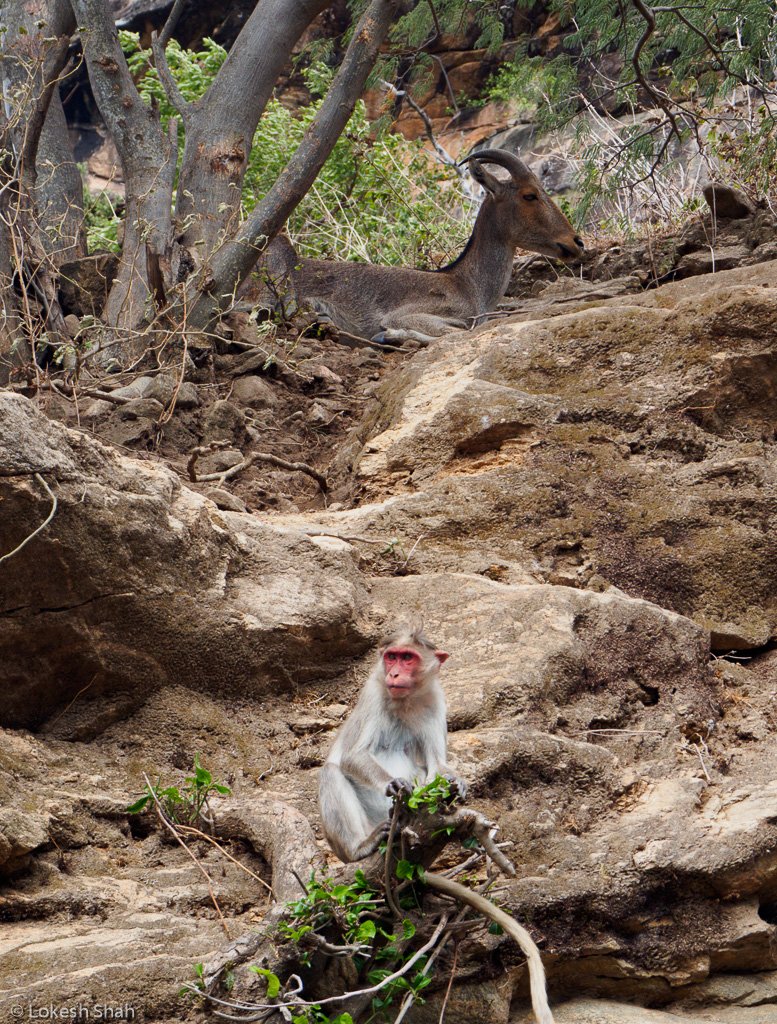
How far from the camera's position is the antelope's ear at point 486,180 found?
10.8 m

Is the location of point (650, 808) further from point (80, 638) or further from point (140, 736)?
point (80, 638)

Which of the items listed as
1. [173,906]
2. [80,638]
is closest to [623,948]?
[173,906]

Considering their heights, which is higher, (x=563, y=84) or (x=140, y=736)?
(x=563, y=84)

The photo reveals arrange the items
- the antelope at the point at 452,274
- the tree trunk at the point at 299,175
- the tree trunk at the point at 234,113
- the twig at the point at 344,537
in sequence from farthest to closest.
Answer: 1. the antelope at the point at 452,274
2. the tree trunk at the point at 234,113
3. the tree trunk at the point at 299,175
4. the twig at the point at 344,537

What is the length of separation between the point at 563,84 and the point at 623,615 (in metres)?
6.77

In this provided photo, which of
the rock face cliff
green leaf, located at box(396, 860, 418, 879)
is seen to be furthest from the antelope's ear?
green leaf, located at box(396, 860, 418, 879)

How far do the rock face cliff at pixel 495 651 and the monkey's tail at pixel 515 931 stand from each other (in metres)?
0.45

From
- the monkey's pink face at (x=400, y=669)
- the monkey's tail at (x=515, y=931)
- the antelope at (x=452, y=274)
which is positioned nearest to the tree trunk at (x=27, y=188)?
the antelope at (x=452, y=274)

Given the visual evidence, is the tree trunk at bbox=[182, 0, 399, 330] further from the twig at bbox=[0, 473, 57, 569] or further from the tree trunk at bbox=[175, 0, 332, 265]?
the twig at bbox=[0, 473, 57, 569]

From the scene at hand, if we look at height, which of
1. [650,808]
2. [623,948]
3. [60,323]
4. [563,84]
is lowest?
[623,948]

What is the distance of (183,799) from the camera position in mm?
4086

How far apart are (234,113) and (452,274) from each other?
3.23m

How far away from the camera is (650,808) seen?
4.12 meters

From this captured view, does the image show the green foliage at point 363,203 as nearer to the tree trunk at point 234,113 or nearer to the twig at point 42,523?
the tree trunk at point 234,113
